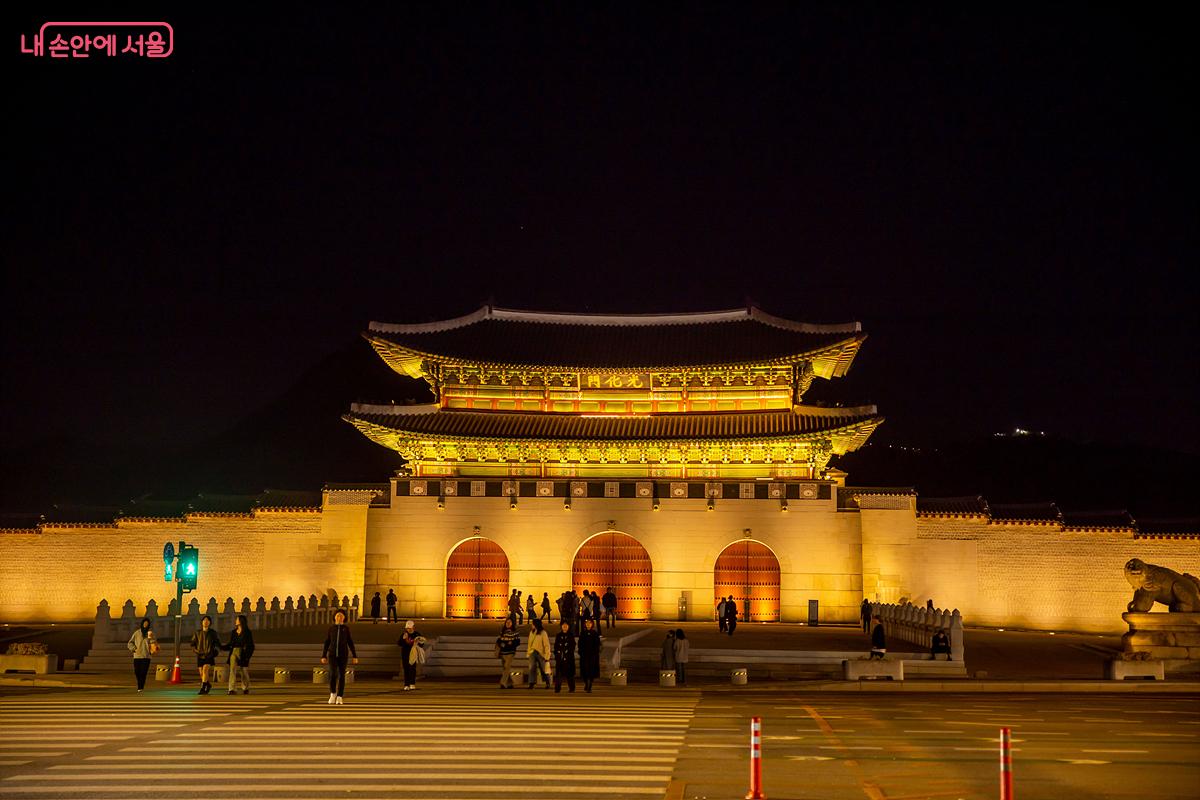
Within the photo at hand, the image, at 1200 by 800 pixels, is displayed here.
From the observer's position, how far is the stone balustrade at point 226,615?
1180 inches

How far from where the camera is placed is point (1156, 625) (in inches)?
1137

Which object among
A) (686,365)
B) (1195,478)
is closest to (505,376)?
(686,365)

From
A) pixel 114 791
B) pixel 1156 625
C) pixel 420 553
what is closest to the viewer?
pixel 114 791

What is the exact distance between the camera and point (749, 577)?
42.8m

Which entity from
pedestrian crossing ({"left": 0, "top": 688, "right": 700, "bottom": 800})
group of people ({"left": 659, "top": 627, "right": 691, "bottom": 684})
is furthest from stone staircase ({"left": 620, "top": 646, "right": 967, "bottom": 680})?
pedestrian crossing ({"left": 0, "top": 688, "right": 700, "bottom": 800})

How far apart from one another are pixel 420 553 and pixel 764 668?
1729 centimetres

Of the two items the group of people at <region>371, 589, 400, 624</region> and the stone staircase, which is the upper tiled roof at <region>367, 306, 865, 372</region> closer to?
the group of people at <region>371, 589, 400, 624</region>

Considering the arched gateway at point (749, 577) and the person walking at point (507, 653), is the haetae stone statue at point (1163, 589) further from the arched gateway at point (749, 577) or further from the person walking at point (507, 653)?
the person walking at point (507, 653)

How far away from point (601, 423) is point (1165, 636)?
851 inches

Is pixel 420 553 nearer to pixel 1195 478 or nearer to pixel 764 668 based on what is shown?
pixel 764 668

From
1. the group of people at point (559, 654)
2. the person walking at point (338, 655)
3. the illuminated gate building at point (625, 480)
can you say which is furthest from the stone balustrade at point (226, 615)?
the person walking at point (338, 655)

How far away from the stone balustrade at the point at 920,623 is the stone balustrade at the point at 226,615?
701 inches

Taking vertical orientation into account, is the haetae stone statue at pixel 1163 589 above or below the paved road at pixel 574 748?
above

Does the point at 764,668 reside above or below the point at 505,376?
below
